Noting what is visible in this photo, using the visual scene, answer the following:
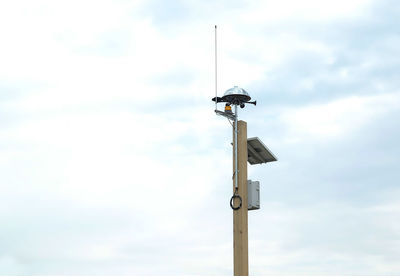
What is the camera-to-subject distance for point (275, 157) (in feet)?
65.0

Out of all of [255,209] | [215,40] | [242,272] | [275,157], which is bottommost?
[242,272]

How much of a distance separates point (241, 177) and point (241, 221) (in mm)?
Answer: 982

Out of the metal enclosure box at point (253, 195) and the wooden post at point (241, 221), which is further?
the metal enclosure box at point (253, 195)

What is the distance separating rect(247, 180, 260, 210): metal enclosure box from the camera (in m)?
19.0

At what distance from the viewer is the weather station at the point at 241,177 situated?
1873cm

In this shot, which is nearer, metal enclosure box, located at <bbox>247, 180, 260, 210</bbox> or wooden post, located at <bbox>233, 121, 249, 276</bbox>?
wooden post, located at <bbox>233, 121, 249, 276</bbox>

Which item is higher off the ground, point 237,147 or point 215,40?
point 215,40

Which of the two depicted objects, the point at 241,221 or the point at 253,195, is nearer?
the point at 241,221

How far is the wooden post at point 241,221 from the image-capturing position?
18.7 meters

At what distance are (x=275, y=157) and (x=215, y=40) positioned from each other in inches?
117

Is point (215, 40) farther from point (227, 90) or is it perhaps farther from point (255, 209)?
point (255, 209)

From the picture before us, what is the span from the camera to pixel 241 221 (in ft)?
61.8

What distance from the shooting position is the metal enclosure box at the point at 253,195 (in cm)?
1903

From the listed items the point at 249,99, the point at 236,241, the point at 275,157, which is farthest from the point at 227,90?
the point at 236,241
